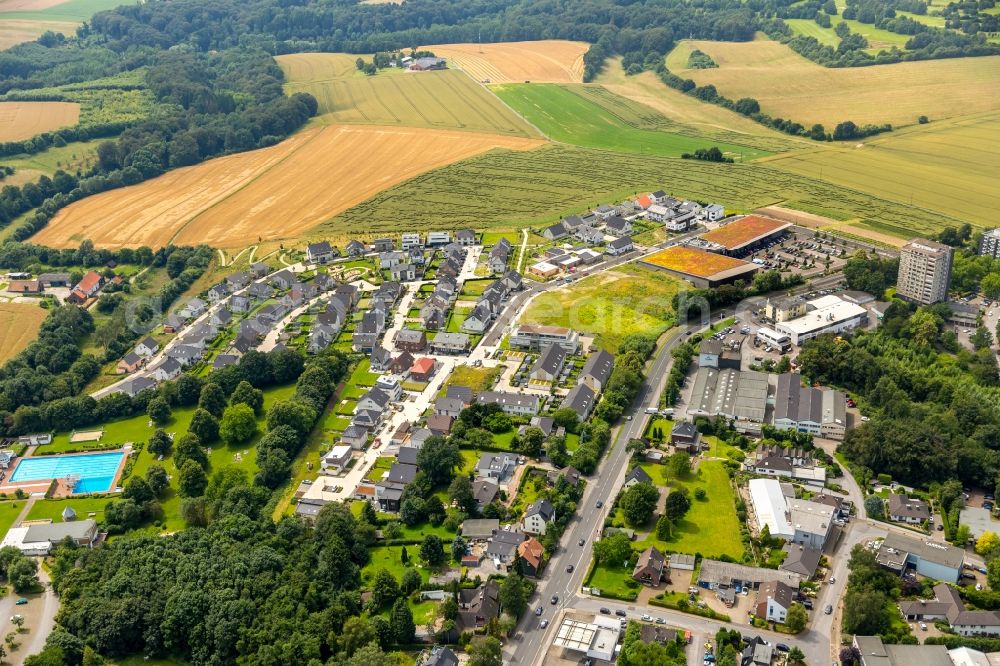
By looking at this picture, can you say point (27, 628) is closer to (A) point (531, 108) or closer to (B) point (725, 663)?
(B) point (725, 663)

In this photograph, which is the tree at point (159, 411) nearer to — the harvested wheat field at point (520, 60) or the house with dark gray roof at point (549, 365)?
the house with dark gray roof at point (549, 365)

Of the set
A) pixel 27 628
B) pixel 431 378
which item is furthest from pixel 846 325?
pixel 27 628

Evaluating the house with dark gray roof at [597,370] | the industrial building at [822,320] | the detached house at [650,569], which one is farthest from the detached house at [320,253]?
the detached house at [650,569]

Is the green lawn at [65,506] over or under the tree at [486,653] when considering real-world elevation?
under

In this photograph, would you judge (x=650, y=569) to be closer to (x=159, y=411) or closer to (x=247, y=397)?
(x=247, y=397)

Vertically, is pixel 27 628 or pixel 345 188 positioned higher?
pixel 345 188

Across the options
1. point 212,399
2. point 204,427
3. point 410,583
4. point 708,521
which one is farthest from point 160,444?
point 708,521
